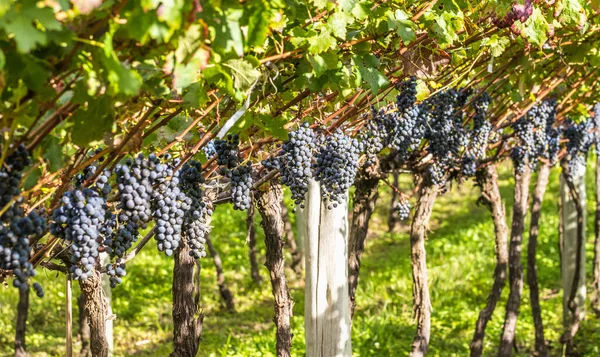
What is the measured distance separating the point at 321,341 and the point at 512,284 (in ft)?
10.2

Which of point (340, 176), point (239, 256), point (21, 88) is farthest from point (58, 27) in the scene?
point (239, 256)

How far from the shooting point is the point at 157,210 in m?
2.25

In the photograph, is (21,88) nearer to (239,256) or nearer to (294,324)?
(294,324)

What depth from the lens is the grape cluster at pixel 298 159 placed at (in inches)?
115

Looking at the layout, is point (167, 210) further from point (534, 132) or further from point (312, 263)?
point (534, 132)

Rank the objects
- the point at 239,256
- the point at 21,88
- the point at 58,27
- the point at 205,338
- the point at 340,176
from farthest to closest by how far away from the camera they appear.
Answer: the point at 239,256 < the point at 205,338 < the point at 340,176 < the point at 21,88 < the point at 58,27

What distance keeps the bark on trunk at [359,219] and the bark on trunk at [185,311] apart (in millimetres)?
1419

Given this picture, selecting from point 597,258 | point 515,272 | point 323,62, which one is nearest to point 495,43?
point 323,62

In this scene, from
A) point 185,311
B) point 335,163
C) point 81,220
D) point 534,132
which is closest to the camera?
point 81,220

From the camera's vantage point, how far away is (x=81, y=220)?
77.2 inches

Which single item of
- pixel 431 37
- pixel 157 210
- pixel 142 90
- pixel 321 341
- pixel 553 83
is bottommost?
pixel 321 341

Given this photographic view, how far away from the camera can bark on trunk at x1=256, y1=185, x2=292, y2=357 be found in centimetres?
445

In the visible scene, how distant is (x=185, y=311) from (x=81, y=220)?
2.31 meters

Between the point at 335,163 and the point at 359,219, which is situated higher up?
the point at 359,219
